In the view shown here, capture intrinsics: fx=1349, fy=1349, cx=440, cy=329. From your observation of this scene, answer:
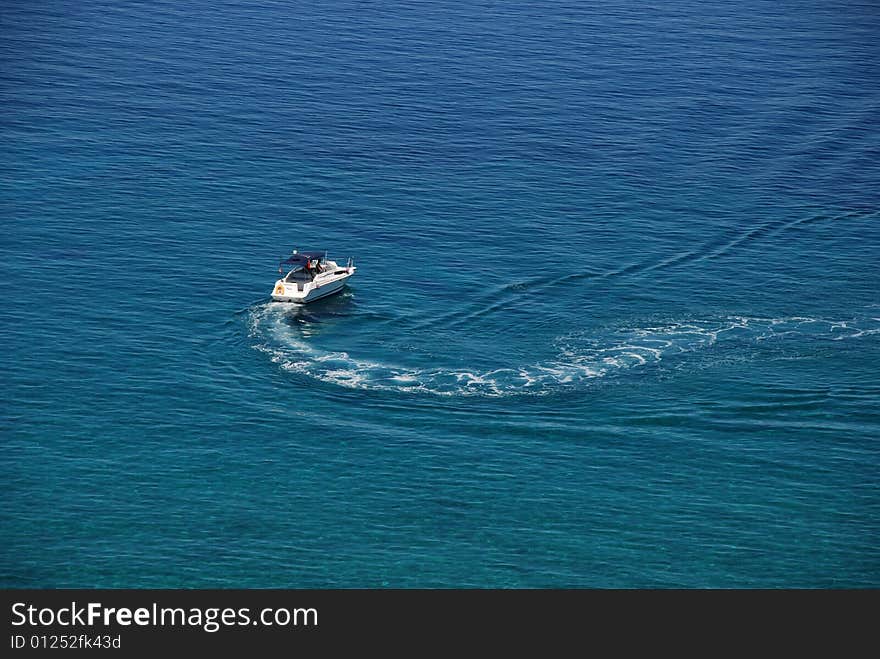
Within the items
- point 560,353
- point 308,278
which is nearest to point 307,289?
point 308,278

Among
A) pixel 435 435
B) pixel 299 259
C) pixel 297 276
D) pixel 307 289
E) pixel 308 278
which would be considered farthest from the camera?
pixel 299 259

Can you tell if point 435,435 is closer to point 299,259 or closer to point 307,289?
point 307,289

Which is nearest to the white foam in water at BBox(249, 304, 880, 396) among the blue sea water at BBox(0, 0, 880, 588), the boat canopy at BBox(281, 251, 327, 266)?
the blue sea water at BBox(0, 0, 880, 588)

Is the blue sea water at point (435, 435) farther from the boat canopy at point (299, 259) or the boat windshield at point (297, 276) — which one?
the boat canopy at point (299, 259)

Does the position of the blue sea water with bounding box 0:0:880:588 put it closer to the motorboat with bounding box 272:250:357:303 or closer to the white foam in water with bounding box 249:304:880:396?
the white foam in water with bounding box 249:304:880:396

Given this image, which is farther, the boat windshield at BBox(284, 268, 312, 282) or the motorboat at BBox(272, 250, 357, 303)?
the boat windshield at BBox(284, 268, 312, 282)

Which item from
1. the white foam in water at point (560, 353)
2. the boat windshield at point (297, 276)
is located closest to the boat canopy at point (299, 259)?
the boat windshield at point (297, 276)

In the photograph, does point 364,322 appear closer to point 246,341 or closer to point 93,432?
point 246,341
